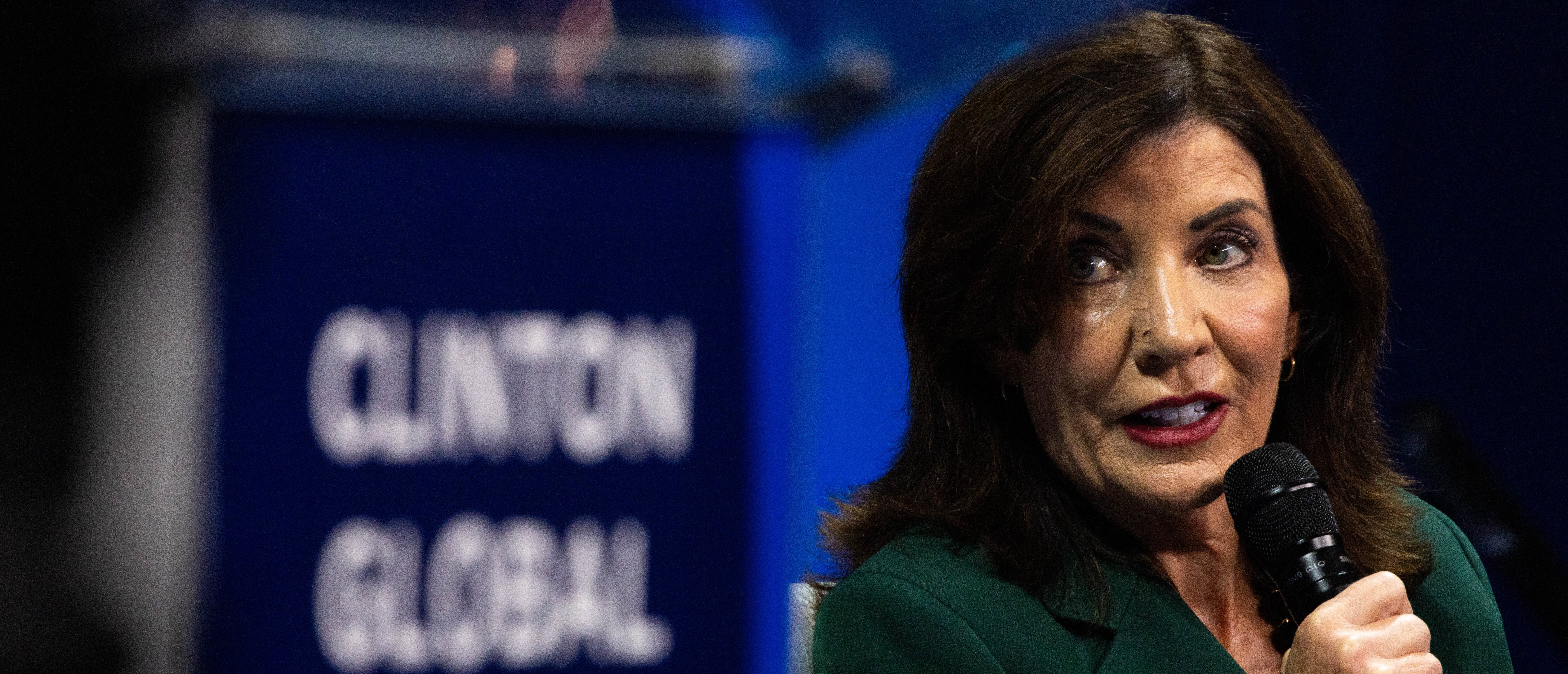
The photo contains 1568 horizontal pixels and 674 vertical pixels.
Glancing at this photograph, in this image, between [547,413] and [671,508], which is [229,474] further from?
[671,508]

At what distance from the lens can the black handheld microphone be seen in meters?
1.14

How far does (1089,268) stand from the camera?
1288 mm

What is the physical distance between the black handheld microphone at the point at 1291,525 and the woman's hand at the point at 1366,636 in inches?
1.2

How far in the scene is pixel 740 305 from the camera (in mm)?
3781

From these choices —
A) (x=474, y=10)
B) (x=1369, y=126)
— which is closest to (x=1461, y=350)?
(x=1369, y=126)

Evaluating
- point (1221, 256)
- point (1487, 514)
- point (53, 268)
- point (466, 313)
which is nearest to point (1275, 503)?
point (1221, 256)

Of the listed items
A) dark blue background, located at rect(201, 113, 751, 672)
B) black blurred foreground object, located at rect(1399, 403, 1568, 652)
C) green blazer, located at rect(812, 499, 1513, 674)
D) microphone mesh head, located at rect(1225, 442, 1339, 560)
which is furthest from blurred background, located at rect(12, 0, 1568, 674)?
microphone mesh head, located at rect(1225, 442, 1339, 560)

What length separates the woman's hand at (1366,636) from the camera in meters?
1.06

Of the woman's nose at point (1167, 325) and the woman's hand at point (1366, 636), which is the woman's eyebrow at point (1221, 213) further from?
the woman's hand at point (1366, 636)

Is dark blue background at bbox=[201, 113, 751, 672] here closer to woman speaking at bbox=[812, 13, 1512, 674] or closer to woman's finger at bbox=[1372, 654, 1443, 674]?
woman speaking at bbox=[812, 13, 1512, 674]

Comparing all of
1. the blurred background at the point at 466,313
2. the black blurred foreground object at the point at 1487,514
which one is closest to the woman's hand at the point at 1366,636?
the black blurred foreground object at the point at 1487,514

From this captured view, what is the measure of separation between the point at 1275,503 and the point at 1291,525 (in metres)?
0.03

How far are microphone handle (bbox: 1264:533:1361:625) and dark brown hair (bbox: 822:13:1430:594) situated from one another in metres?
0.23

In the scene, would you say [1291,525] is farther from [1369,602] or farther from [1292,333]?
[1292,333]
